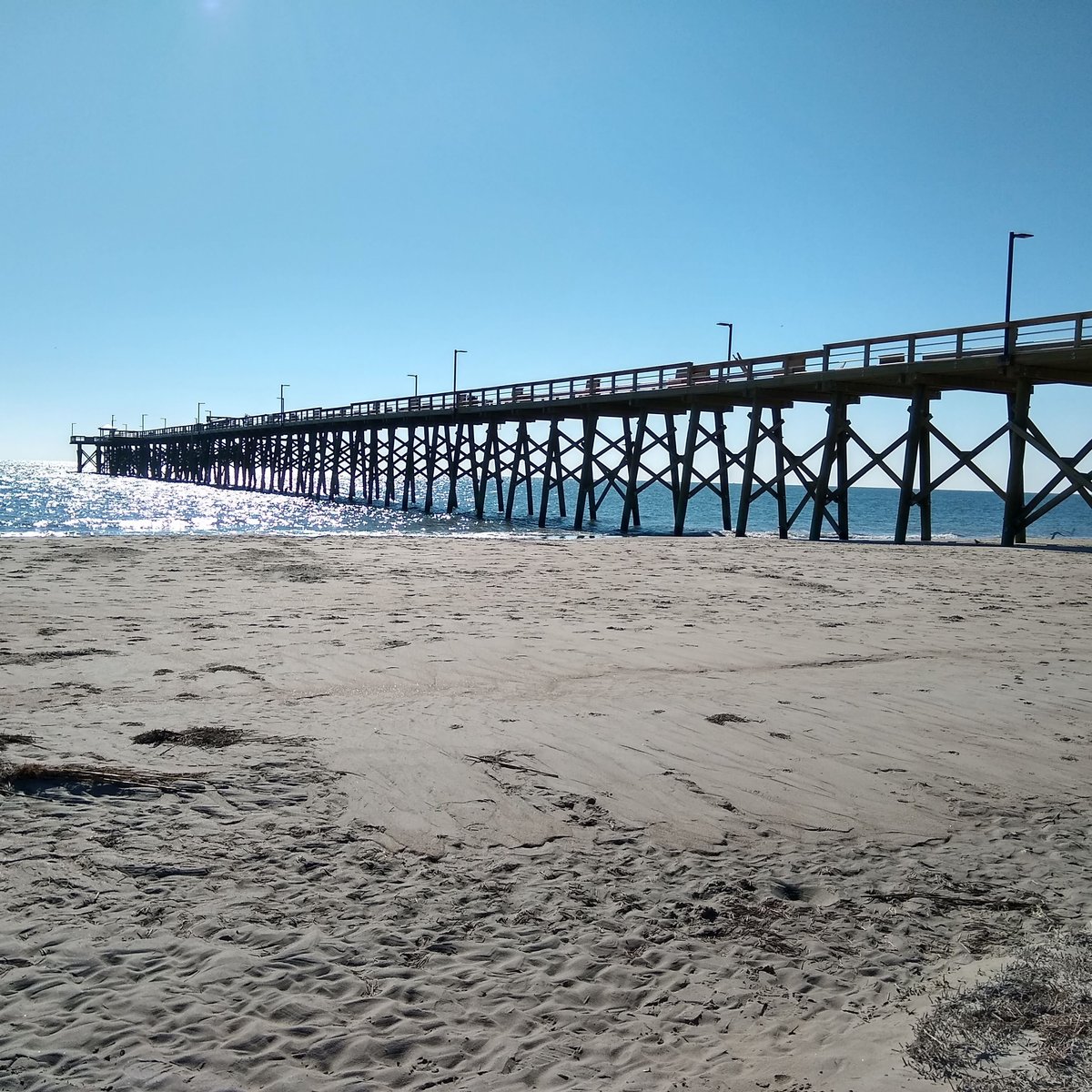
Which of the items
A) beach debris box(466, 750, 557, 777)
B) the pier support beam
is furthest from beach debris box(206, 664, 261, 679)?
the pier support beam

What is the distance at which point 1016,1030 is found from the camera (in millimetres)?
2758

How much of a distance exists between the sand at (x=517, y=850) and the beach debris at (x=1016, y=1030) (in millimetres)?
106

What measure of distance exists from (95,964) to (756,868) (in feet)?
8.77

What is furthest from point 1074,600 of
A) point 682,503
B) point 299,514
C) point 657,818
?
point 299,514

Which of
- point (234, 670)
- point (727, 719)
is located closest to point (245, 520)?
Result: point (234, 670)

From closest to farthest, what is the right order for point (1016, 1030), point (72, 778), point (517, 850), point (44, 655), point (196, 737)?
1. point (1016, 1030)
2. point (517, 850)
3. point (72, 778)
4. point (196, 737)
5. point (44, 655)

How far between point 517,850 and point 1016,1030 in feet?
6.87

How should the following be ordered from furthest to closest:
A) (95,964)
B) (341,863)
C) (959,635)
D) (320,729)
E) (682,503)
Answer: (682,503) < (959,635) < (320,729) < (341,863) < (95,964)

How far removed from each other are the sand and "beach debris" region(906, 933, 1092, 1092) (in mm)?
106

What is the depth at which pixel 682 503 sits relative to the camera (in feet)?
90.8

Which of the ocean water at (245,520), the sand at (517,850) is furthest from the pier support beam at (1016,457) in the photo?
the sand at (517,850)

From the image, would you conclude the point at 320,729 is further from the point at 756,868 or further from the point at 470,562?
the point at 470,562

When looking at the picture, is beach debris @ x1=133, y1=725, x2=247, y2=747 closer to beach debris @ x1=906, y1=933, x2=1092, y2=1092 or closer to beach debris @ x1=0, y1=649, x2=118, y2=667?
beach debris @ x1=0, y1=649, x2=118, y2=667

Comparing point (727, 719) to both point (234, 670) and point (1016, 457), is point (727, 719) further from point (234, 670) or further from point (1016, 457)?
point (1016, 457)
